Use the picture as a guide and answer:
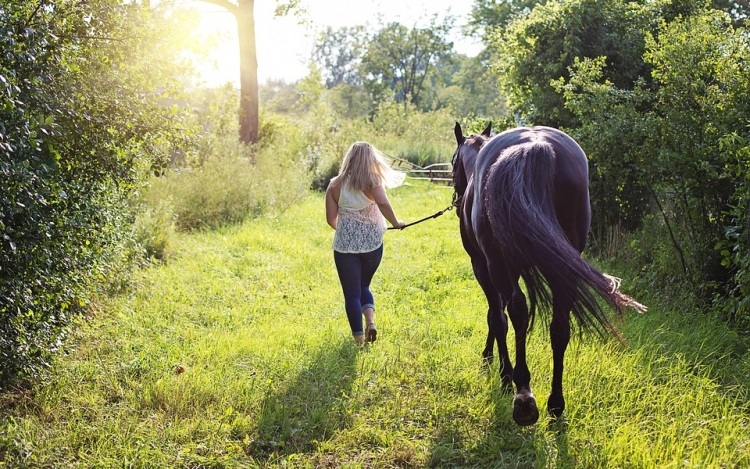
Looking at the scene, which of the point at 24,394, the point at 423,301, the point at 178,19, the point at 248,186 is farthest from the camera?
the point at 248,186

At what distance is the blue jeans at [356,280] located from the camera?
5344 mm

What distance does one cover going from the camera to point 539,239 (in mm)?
3186

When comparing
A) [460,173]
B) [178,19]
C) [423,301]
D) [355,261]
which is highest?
[178,19]

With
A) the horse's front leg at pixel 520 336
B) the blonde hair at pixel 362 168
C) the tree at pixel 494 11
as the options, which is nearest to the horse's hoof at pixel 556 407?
the horse's front leg at pixel 520 336

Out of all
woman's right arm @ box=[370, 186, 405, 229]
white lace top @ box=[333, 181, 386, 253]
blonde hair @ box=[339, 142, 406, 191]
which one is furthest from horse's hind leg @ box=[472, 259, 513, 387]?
blonde hair @ box=[339, 142, 406, 191]

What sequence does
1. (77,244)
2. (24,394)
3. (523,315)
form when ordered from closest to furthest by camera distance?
1. (523,315)
2. (24,394)
3. (77,244)

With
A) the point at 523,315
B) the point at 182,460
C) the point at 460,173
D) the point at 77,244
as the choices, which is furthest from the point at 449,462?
the point at 77,244

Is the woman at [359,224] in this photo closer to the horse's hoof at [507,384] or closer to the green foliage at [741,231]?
the horse's hoof at [507,384]

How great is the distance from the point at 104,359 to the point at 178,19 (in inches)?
114

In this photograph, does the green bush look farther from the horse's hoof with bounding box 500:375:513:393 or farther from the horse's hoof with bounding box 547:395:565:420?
the horse's hoof with bounding box 547:395:565:420

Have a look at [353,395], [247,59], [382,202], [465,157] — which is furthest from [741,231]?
[247,59]

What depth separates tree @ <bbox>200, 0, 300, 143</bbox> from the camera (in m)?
16.5

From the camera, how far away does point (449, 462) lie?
337 centimetres

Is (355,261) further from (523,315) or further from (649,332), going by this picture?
(649,332)
